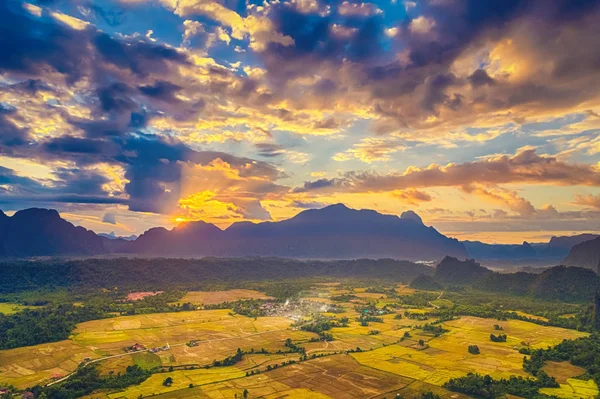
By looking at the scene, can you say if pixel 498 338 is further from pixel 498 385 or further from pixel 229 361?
pixel 229 361

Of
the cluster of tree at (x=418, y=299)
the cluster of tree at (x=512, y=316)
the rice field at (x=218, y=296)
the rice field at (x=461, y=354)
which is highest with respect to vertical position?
the rice field at (x=218, y=296)

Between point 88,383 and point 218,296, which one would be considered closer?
point 88,383

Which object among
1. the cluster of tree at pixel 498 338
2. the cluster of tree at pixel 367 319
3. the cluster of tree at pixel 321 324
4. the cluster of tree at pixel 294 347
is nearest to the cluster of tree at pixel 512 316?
the cluster of tree at pixel 367 319

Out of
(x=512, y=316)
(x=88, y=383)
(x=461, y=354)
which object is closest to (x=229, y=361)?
(x=88, y=383)

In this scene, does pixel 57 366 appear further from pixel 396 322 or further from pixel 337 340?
pixel 396 322

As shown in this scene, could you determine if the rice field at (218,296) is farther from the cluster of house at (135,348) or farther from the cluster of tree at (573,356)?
the cluster of tree at (573,356)

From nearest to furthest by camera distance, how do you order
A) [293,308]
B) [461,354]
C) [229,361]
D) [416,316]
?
[229,361] < [461,354] < [416,316] < [293,308]
